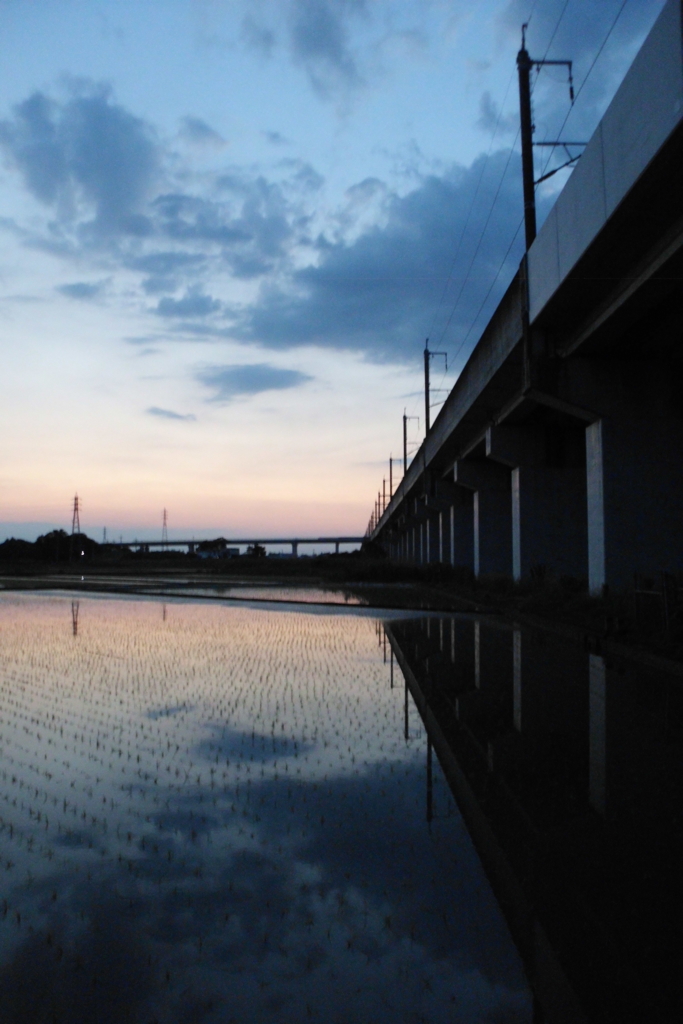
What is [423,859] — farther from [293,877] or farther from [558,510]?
[558,510]

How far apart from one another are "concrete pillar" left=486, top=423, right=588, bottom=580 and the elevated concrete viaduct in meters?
0.04

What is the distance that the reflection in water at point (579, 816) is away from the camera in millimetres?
3818

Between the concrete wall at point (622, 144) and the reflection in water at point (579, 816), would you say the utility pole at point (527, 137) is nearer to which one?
the concrete wall at point (622, 144)

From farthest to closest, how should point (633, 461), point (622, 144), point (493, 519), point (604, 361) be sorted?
point (493, 519) → point (604, 361) → point (633, 461) → point (622, 144)

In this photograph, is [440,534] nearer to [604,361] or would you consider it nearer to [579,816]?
[604,361]

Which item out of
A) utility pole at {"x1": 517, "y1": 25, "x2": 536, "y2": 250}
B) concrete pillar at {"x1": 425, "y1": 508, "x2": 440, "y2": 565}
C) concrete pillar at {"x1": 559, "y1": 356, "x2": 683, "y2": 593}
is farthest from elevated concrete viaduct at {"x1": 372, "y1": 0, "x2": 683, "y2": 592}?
concrete pillar at {"x1": 425, "y1": 508, "x2": 440, "y2": 565}

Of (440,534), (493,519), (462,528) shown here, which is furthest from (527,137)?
(440,534)

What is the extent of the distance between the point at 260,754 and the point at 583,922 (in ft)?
14.0

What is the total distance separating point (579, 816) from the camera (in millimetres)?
6062

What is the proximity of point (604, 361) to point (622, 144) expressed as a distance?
26.2ft

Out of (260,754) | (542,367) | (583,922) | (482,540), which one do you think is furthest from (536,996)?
(482,540)

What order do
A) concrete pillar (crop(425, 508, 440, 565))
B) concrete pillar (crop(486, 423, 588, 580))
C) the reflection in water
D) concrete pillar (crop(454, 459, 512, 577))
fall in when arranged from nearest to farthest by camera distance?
the reflection in water
concrete pillar (crop(486, 423, 588, 580))
concrete pillar (crop(454, 459, 512, 577))
concrete pillar (crop(425, 508, 440, 565))

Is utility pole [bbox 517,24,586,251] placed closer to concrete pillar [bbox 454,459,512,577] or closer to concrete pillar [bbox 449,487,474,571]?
concrete pillar [bbox 454,459,512,577]

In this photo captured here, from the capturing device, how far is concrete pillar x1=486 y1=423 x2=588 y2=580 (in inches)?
1086
